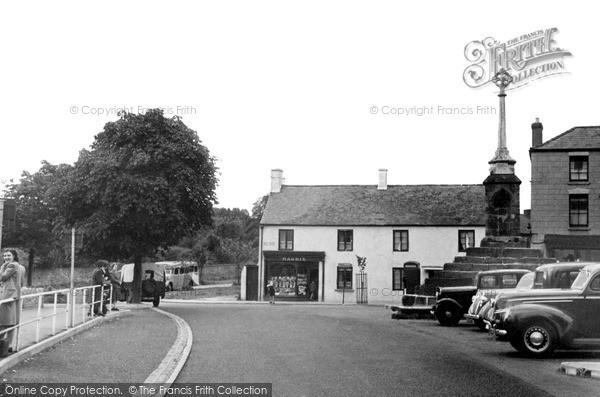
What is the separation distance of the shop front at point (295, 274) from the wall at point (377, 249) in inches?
22.7


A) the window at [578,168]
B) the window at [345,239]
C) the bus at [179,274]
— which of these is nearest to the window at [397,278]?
the window at [345,239]

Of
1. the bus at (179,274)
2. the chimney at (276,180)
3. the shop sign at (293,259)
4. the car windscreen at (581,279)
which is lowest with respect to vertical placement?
the bus at (179,274)

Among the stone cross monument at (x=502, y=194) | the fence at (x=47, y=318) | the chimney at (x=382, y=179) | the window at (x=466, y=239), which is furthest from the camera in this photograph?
the chimney at (x=382, y=179)

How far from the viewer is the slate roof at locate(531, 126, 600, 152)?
40719mm

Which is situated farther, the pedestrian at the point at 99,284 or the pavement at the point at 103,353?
the pedestrian at the point at 99,284

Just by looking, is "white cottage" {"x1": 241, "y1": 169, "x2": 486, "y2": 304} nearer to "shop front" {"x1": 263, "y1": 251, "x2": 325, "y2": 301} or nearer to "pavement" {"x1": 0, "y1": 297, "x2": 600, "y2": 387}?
"shop front" {"x1": 263, "y1": 251, "x2": 325, "y2": 301}

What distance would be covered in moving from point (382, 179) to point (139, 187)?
82.6ft

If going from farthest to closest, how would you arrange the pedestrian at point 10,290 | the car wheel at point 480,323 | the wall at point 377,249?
the wall at point 377,249 → the car wheel at point 480,323 → the pedestrian at point 10,290

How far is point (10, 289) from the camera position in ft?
37.2

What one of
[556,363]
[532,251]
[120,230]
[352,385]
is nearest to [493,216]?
[532,251]

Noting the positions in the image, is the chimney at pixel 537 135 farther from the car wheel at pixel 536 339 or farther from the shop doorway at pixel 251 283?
the car wheel at pixel 536 339

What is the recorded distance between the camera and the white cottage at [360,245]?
152ft

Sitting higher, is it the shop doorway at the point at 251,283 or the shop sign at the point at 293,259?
the shop sign at the point at 293,259

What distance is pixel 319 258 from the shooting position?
4712cm
